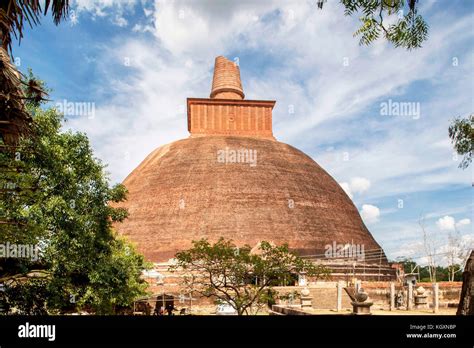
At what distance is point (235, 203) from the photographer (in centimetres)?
3509

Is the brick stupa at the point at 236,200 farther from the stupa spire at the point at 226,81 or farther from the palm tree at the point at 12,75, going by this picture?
the palm tree at the point at 12,75

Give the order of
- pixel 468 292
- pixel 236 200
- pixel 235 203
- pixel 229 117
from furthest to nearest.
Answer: pixel 229 117
pixel 236 200
pixel 235 203
pixel 468 292

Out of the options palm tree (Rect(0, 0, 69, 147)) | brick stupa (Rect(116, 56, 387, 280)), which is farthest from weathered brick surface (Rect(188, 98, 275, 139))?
palm tree (Rect(0, 0, 69, 147))

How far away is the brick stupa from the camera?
33781 millimetres

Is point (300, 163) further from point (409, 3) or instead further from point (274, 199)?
point (409, 3)

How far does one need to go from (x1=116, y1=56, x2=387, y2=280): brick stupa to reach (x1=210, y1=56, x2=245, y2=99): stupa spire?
17.8 ft

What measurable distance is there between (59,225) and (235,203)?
23.6 meters

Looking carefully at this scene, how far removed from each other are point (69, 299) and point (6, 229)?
3531 mm

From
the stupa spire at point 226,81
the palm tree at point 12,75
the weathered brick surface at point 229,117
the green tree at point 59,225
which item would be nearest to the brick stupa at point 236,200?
the weathered brick surface at point 229,117

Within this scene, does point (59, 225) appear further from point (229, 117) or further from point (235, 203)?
point (229, 117)

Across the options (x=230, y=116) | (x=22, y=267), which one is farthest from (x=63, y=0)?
(x=230, y=116)

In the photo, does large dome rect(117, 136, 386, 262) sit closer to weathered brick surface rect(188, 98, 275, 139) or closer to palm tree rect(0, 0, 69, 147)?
weathered brick surface rect(188, 98, 275, 139)

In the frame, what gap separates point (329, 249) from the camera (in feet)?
112

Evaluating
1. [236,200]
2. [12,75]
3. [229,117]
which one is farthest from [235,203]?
[12,75]
